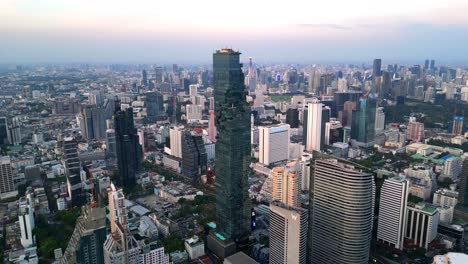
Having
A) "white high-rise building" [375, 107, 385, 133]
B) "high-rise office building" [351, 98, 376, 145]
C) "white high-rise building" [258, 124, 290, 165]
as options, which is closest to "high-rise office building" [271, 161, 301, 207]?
"white high-rise building" [258, 124, 290, 165]

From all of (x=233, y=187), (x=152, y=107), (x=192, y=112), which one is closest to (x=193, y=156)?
(x=233, y=187)

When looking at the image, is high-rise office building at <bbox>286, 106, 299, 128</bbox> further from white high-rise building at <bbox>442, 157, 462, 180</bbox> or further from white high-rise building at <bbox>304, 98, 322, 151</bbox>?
white high-rise building at <bbox>442, 157, 462, 180</bbox>

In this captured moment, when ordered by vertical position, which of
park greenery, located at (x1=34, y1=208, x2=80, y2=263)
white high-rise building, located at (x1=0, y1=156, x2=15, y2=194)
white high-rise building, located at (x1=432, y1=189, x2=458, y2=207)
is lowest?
park greenery, located at (x1=34, y1=208, x2=80, y2=263)

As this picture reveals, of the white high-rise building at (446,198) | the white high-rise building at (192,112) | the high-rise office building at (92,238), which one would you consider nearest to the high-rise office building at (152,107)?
the white high-rise building at (192,112)

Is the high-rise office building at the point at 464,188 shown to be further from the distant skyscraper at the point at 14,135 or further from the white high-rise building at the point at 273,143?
the distant skyscraper at the point at 14,135

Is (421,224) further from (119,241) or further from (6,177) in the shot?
(6,177)

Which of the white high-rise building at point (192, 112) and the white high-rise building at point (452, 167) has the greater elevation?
the white high-rise building at point (192, 112)
